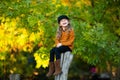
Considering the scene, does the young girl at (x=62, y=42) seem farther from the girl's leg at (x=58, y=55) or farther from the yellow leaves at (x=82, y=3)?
the yellow leaves at (x=82, y=3)

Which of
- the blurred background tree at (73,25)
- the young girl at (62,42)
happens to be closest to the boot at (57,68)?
the young girl at (62,42)

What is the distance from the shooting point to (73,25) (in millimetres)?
14031

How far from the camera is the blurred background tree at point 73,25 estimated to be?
44.2ft

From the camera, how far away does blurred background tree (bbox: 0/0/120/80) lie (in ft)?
44.2

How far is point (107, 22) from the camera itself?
16562mm

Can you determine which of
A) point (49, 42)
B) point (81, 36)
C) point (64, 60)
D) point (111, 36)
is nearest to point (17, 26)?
point (49, 42)

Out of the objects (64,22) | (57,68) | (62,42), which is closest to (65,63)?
(57,68)

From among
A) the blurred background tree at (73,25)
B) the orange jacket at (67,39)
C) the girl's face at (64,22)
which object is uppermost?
the girl's face at (64,22)

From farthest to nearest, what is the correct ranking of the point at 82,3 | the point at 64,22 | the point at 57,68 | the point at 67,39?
the point at 82,3
the point at 64,22
the point at 67,39
the point at 57,68

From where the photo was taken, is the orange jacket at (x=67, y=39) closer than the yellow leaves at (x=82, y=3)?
Yes

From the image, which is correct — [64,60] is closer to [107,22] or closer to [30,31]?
[30,31]

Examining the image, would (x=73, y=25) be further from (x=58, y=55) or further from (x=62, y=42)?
(x=58, y=55)

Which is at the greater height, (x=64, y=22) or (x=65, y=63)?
(x=64, y=22)

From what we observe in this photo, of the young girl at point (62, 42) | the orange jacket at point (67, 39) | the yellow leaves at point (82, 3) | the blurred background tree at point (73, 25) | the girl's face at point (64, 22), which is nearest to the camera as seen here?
the young girl at point (62, 42)
